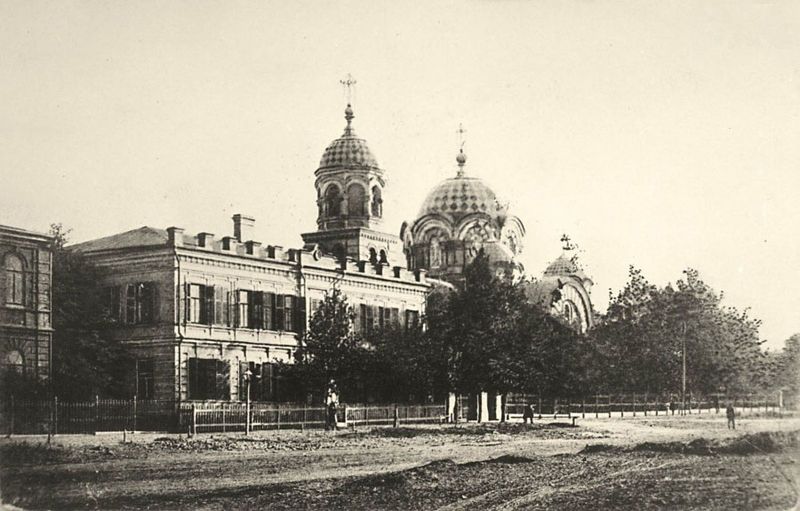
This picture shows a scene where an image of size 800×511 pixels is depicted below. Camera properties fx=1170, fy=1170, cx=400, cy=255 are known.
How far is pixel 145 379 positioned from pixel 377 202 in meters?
22.2

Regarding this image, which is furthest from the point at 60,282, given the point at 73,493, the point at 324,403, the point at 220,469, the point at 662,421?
the point at 662,421

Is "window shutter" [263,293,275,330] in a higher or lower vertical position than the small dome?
lower

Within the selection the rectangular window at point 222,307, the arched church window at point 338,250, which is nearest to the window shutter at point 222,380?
the rectangular window at point 222,307

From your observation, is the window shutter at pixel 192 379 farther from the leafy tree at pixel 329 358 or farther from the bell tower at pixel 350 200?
the bell tower at pixel 350 200

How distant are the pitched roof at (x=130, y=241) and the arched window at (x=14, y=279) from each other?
9840mm

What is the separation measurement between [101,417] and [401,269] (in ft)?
74.0

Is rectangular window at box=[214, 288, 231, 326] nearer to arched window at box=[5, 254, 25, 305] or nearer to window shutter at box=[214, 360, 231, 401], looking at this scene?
window shutter at box=[214, 360, 231, 401]

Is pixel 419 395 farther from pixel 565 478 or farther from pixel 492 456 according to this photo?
pixel 565 478

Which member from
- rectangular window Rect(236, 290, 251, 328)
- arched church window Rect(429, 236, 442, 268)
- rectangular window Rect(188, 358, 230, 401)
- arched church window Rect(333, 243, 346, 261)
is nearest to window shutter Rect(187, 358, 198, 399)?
rectangular window Rect(188, 358, 230, 401)

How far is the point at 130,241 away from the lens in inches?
1626

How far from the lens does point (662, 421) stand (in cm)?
5172

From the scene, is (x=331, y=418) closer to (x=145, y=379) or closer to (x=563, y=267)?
(x=145, y=379)

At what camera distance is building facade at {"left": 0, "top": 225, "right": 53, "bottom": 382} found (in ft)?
97.9

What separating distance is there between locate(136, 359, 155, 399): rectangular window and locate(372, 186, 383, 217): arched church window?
21537 mm
